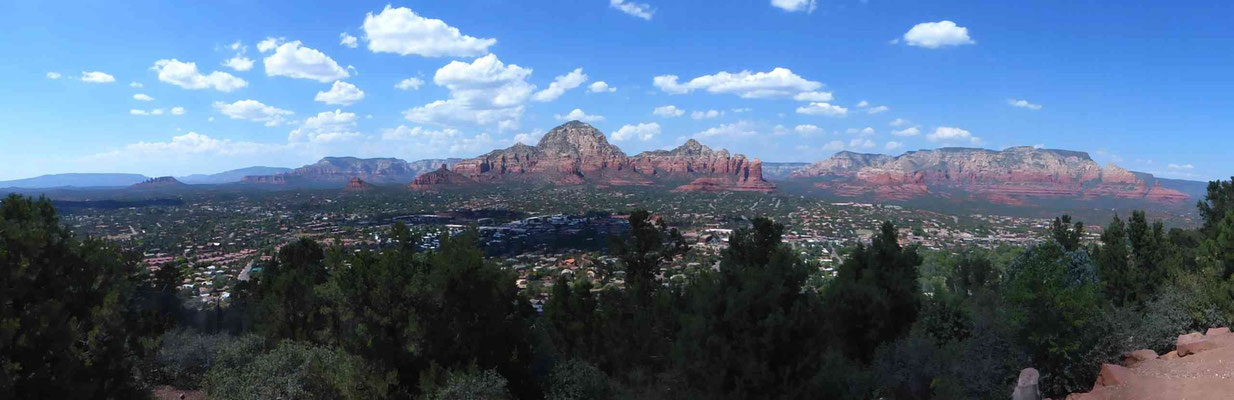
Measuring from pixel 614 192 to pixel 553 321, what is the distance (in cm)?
12727

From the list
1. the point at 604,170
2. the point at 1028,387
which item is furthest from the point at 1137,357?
the point at 604,170

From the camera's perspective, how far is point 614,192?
15050 cm

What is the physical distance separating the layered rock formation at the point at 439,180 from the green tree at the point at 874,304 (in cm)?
15833

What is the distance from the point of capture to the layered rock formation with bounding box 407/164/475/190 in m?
167

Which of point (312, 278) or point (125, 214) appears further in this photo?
point (125, 214)

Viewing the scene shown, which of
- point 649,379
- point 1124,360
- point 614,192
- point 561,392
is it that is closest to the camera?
point 561,392

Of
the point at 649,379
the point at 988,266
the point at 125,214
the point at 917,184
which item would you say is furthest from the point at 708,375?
the point at 917,184

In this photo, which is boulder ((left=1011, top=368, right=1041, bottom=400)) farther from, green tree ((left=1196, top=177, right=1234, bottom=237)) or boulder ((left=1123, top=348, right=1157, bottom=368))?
green tree ((left=1196, top=177, right=1234, bottom=237))

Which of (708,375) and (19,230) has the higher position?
(19,230)

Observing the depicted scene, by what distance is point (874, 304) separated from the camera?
17.0 meters

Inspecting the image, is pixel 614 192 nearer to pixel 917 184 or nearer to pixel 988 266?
pixel 917 184

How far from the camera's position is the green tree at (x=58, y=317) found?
8383 millimetres

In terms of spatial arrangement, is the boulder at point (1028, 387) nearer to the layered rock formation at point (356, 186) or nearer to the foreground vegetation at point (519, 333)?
the foreground vegetation at point (519, 333)

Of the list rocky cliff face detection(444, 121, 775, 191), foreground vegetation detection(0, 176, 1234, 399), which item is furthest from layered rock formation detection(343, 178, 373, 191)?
foreground vegetation detection(0, 176, 1234, 399)
